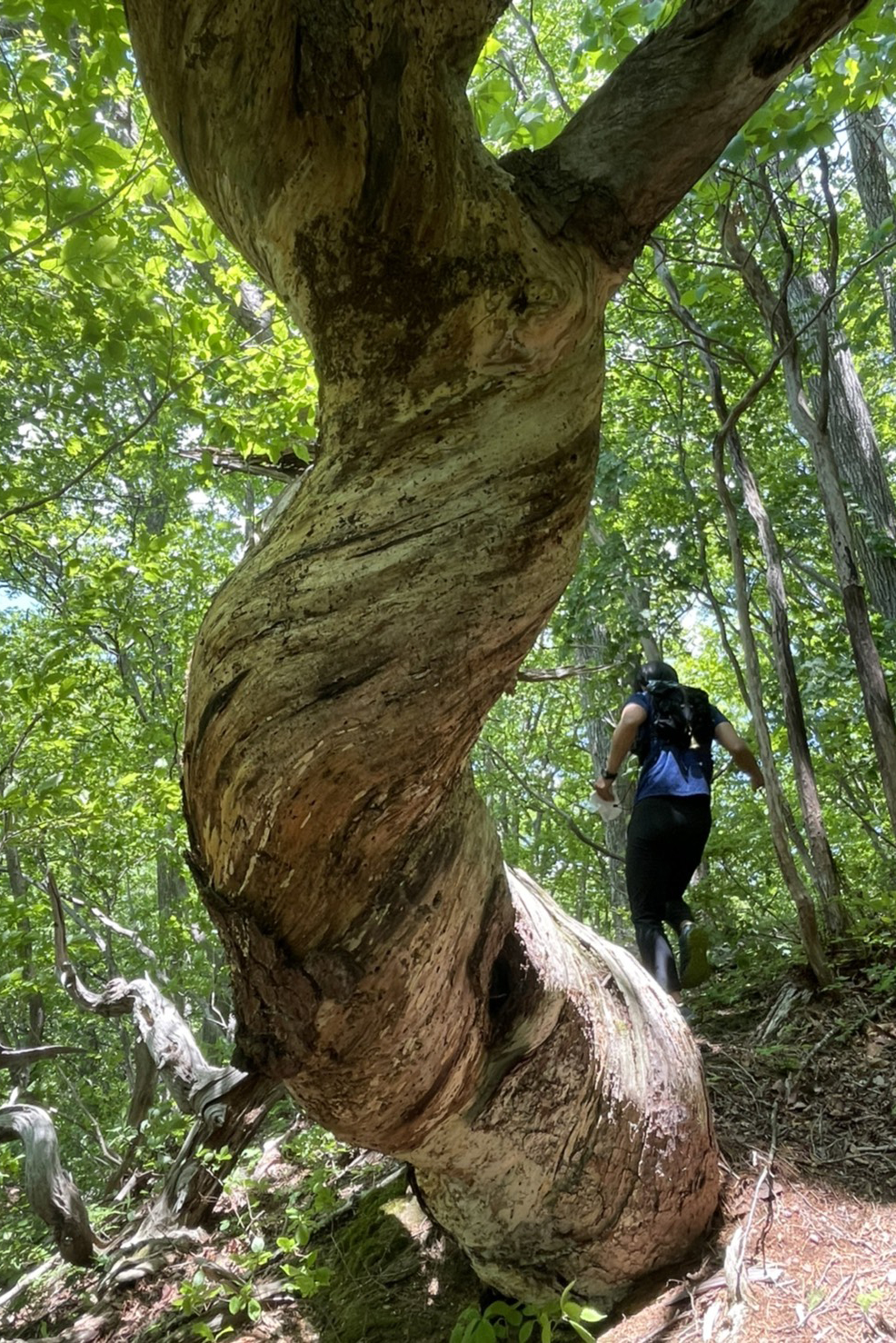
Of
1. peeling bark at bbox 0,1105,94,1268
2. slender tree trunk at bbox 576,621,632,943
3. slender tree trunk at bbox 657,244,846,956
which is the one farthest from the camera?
slender tree trunk at bbox 576,621,632,943

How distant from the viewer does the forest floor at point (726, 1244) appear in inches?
83.7

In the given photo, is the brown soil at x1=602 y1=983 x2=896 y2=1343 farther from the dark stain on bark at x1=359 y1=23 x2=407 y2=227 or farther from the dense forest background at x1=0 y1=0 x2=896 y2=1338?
the dark stain on bark at x1=359 y1=23 x2=407 y2=227

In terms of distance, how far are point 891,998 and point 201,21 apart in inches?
170

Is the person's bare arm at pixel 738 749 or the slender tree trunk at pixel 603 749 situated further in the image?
the slender tree trunk at pixel 603 749

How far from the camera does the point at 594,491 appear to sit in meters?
7.00

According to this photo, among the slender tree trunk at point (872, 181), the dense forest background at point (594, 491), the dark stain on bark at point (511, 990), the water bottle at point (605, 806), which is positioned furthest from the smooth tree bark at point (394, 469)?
the slender tree trunk at point (872, 181)

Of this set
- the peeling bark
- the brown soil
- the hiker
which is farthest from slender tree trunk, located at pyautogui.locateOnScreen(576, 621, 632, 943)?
the peeling bark

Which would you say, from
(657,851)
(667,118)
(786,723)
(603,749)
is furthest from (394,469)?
(603,749)

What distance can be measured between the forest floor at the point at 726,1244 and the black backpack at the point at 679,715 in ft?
4.42

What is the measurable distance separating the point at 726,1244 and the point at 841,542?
10.3ft

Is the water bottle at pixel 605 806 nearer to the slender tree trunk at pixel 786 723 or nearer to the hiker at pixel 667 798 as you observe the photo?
the hiker at pixel 667 798

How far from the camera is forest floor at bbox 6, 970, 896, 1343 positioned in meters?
2.13

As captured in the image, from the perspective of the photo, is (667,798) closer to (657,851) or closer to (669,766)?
(669,766)

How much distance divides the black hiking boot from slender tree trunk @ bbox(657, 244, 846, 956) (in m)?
0.54
